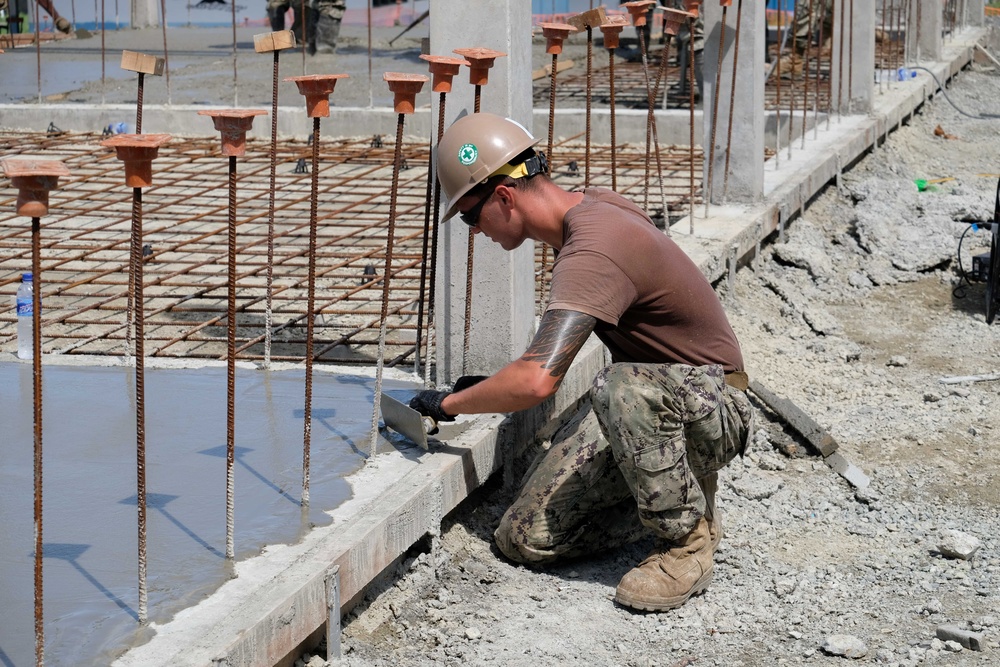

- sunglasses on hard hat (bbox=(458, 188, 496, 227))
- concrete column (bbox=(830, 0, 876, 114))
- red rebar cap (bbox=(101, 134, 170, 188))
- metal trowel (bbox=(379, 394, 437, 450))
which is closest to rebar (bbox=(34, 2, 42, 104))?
concrete column (bbox=(830, 0, 876, 114))

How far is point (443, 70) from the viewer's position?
3.39 meters

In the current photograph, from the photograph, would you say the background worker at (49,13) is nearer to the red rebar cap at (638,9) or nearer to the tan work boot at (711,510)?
the red rebar cap at (638,9)

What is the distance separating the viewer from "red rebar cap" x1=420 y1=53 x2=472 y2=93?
11.0 feet

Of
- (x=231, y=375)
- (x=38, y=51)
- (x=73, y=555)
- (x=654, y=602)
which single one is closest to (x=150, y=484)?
(x=73, y=555)

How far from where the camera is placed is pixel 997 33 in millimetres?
18531

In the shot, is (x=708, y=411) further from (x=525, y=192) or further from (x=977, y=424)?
(x=977, y=424)

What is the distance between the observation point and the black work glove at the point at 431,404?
3.26 meters

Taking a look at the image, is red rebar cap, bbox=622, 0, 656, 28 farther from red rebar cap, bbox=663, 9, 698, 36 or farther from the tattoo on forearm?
the tattoo on forearm

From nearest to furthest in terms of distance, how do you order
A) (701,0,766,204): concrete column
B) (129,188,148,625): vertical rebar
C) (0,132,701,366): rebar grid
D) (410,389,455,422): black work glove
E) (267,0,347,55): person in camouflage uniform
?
(129,188,148,625): vertical rebar, (410,389,455,422): black work glove, (0,132,701,366): rebar grid, (701,0,766,204): concrete column, (267,0,347,55): person in camouflage uniform

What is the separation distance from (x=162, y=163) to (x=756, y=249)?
4561 mm

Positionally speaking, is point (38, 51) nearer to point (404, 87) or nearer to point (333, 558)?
point (404, 87)

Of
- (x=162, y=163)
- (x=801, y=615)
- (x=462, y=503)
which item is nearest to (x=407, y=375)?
(x=462, y=503)

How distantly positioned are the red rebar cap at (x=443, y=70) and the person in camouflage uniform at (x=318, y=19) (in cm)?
1055

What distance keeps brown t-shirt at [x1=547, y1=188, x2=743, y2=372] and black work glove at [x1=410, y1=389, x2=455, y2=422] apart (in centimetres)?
47
